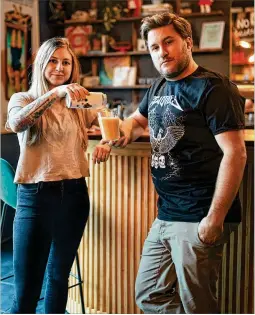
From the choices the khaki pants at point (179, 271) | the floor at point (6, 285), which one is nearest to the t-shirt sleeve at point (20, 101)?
the khaki pants at point (179, 271)

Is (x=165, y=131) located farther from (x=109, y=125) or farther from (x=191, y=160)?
(x=109, y=125)

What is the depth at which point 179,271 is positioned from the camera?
1.87 meters

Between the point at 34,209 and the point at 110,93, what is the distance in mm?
3976

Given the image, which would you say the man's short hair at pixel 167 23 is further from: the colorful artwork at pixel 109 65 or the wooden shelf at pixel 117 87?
the colorful artwork at pixel 109 65

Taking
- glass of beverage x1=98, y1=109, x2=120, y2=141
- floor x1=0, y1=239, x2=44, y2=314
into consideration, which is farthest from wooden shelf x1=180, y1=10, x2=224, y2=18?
glass of beverage x1=98, y1=109, x2=120, y2=141

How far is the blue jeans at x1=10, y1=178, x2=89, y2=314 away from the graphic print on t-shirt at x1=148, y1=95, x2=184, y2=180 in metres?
0.44

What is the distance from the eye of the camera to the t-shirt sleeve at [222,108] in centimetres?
169

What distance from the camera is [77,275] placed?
2.78 meters

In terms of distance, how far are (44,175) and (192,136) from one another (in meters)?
0.70

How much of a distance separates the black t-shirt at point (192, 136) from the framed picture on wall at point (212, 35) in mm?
3658

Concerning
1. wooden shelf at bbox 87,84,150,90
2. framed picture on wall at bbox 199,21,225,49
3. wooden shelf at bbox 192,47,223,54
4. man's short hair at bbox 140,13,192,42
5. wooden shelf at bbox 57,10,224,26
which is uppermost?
wooden shelf at bbox 57,10,224,26

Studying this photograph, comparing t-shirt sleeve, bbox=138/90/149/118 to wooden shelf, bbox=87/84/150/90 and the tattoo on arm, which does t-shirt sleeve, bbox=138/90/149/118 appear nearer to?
the tattoo on arm

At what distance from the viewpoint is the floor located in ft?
9.60

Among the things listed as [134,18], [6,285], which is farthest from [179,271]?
[134,18]
